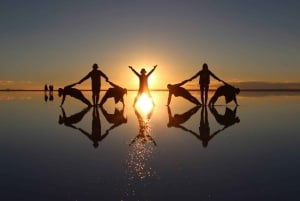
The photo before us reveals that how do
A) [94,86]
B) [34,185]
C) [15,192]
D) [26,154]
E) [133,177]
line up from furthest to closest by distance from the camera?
1. [94,86]
2. [26,154]
3. [133,177]
4. [34,185]
5. [15,192]

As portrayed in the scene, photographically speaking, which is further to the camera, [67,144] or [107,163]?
[67,144]

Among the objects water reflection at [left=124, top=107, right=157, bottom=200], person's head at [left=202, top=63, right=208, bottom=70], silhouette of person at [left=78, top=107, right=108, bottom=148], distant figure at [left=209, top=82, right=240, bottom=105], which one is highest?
person's head at [left=202, top=63, right=208, bottom=70]

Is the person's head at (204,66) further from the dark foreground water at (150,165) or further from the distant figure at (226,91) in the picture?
the dark foreground water at (150,165)

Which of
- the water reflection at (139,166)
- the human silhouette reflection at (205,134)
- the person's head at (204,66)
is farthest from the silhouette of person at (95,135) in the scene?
the person's head at (204,66)

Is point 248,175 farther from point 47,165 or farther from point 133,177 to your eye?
point 47,165

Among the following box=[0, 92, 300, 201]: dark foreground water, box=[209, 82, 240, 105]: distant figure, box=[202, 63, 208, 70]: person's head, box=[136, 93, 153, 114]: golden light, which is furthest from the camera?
box=[209, 82, 240, 105]: distant figure

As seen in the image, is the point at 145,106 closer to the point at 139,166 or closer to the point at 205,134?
the point at 205,134

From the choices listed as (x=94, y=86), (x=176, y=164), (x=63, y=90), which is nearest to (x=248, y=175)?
(x=176, y=164)

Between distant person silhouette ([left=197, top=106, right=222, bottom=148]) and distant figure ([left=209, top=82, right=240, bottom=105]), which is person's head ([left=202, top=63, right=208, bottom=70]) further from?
distant person silhouette ([left=197, top=106, right=222, bottom=148])

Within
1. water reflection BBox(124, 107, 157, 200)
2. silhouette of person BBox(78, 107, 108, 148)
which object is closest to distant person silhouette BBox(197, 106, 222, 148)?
water reflection BBox(124, 107, 157, 200)

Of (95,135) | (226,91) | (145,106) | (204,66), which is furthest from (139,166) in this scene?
(145,106)

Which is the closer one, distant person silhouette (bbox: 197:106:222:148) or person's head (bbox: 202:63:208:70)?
distant person silhouette (bbox: 197:106:222:148)

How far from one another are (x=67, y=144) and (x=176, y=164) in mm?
3826

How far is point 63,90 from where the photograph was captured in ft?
96.6
